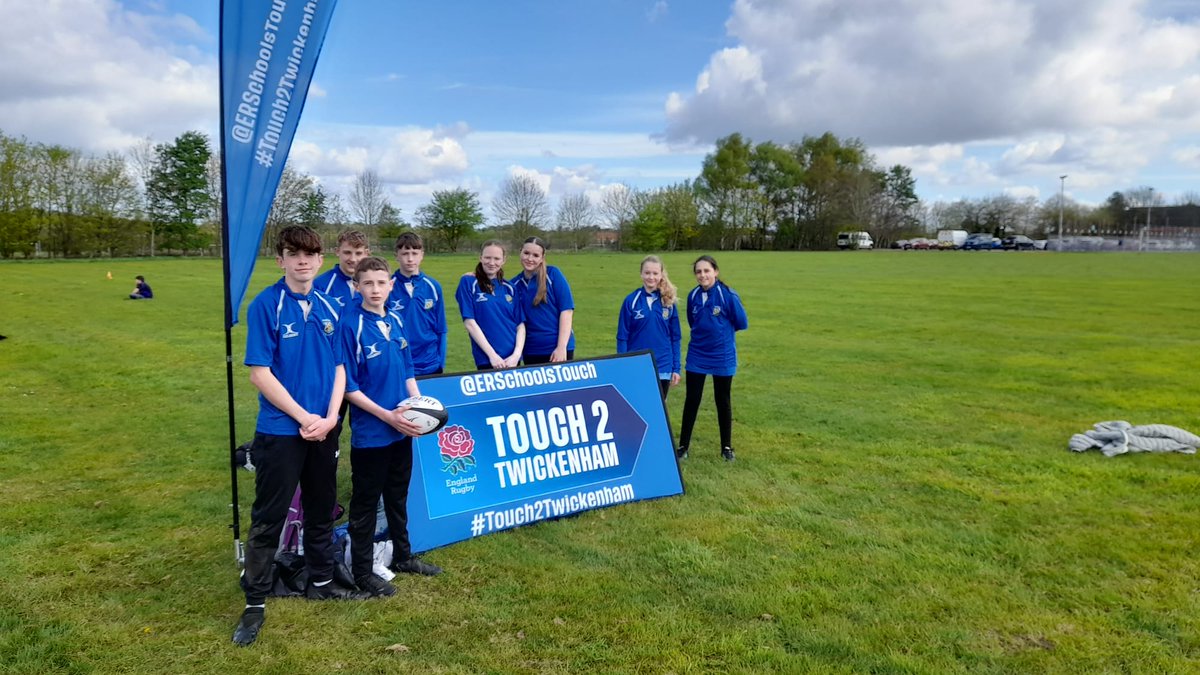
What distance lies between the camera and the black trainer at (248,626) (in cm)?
358

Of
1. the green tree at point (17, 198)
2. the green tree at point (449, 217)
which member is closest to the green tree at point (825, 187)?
the green tree at point (449, 217)

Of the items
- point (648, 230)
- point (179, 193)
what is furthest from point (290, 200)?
point (648, 230)

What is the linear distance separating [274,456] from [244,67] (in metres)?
2.26

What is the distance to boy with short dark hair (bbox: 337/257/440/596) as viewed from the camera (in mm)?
3925

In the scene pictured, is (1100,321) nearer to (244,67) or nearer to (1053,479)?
(1053,479)

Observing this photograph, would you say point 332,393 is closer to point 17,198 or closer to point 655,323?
point 655,323

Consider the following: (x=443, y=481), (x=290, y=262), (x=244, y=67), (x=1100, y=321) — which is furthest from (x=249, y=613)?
(x=1100, y=321)

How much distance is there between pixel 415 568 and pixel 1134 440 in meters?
7.08

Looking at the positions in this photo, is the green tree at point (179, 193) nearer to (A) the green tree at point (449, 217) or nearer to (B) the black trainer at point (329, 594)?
(A) the green tree at point (449, 217)

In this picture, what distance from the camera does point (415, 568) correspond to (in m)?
4.42

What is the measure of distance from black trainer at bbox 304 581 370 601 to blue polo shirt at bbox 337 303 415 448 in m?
0.86

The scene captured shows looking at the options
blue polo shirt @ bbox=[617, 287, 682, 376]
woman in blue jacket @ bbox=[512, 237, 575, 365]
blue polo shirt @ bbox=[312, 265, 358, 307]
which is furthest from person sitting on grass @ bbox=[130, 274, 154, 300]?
blue polo shirt @ bbox=[312, 265, 358, 307]

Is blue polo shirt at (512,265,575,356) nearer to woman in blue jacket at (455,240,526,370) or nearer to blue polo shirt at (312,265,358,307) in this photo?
woman in blue jacket at (455,240,526,370)

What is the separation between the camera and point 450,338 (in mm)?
15016
